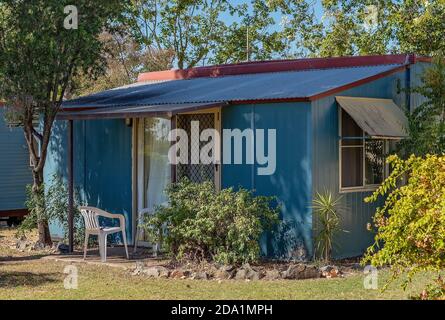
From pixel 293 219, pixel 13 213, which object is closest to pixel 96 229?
pixel 293 219

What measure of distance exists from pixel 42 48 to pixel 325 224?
206 inches

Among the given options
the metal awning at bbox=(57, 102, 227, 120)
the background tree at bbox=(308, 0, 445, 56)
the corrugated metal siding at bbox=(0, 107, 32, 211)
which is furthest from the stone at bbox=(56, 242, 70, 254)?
the background tree at bbox=(308, 0, 445, 56)

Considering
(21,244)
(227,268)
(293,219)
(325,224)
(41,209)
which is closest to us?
(227,268)

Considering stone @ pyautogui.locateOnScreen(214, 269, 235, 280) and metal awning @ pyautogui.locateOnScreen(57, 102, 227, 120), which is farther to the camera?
metal awning @ pyautogui.locateOnScreen(57, 102, 227, 120)

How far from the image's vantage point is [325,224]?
1130 cm

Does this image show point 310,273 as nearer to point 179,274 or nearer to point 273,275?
point 273,275

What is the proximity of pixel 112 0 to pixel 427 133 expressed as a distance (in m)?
5.61

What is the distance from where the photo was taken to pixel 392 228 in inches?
283

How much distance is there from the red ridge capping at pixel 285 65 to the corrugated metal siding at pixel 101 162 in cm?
287

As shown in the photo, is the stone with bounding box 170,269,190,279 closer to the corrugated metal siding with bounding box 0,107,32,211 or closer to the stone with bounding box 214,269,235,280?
the stone with bounding box 214,269,235,280

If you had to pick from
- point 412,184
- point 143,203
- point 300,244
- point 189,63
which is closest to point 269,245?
point 300,244

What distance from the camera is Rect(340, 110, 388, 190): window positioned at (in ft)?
40.1

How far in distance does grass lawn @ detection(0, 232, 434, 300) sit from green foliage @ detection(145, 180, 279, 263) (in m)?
0.88

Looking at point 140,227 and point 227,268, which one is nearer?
point 227,268
